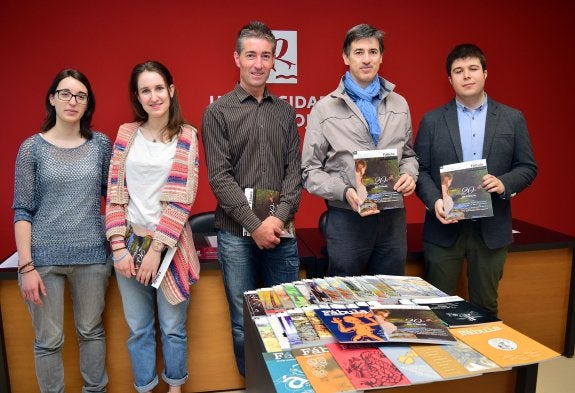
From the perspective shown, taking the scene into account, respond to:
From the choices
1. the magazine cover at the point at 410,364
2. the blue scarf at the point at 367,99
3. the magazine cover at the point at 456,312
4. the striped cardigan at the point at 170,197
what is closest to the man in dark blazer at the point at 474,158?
the blue scarf at the point at 367,99

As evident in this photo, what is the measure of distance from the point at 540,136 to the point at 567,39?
3.00 feet

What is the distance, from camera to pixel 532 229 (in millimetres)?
2947

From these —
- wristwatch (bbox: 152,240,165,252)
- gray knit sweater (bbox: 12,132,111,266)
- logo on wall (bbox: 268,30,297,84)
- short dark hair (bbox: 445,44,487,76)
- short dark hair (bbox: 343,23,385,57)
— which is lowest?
wristwatch (bbox: 152,240,165,252)

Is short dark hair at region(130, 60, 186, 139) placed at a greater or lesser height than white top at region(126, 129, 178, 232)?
greater

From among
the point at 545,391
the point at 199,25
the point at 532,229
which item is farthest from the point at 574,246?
the point at 199,25

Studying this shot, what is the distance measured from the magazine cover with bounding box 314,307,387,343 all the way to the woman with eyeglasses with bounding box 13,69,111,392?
1163mm

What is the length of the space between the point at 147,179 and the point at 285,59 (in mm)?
2121

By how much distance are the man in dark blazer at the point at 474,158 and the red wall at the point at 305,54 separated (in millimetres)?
1676

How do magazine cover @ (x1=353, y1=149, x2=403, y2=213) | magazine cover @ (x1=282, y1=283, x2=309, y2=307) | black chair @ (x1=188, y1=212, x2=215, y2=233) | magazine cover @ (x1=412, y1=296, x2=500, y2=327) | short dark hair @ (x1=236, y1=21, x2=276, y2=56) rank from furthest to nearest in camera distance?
black chair @ (x1=188, y1=212, x2=215, y2=233) < short dark hair @ (x1=236, y1=21, x2=276, y2=56) < magazine cover @ (x1=353, y1=149, x2=403, y2=213) < magazine cover @ (x1=282, y1=283, x2=309, y2=307) < magazine cover @ (x1=412, y1=296, x2=500, y2=327)

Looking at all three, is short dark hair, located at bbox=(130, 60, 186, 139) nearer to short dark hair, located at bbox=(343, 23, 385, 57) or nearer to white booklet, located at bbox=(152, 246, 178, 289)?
white booklet, located at bbox=(152, 246, 178, 289)

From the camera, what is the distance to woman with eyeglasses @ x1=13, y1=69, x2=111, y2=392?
6.30 feet

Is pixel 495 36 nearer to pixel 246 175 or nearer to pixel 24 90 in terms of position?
pixel 246 175

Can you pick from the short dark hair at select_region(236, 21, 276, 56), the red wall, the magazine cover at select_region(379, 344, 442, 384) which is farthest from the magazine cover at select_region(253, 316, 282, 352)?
the red wall

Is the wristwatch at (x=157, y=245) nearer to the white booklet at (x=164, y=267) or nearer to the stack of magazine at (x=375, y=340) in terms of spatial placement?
the white booklet at (x=164, y=267)
